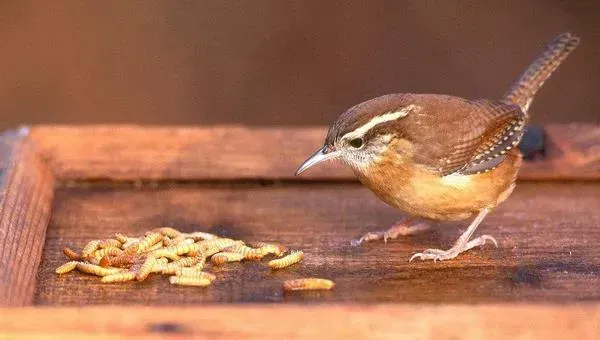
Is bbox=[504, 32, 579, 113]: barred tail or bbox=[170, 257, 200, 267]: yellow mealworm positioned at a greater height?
bbox=[504, 32, 579, 113]: barred tail

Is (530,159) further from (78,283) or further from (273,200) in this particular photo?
(78,283)

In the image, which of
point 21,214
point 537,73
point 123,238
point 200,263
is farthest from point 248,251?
point 537,73

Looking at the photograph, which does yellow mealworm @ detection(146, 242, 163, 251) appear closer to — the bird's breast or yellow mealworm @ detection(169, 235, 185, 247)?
yellow mealworm @ detection(169, 235, 185, 247)

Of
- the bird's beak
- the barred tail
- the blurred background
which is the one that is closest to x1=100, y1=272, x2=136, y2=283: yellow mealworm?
the bird's beak

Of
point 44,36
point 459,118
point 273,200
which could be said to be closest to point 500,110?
point 459,118

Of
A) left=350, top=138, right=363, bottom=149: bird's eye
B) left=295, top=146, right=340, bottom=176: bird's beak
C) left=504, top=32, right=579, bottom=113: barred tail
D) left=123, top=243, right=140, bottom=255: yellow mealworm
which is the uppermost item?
left=504, top=32, right=579, bottom=113: barred tail

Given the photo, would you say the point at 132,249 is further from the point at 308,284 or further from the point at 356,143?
the point at 356,143

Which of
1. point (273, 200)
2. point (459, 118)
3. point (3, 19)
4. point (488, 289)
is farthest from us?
point (3, 19)

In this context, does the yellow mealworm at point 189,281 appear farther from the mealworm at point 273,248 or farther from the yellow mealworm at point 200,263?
the mealworm at point 273,248
